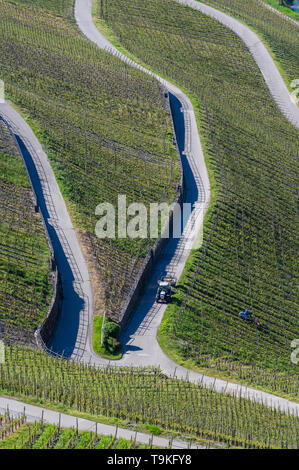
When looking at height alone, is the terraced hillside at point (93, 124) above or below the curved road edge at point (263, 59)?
above

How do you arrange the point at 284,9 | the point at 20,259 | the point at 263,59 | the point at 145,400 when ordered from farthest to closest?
the point at 284,9 → the point at 263,59 → the point at 20,259 → the point at 145,400

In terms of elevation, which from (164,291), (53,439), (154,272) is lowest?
(154,272)

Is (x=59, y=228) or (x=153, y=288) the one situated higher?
(x=59, y=228)

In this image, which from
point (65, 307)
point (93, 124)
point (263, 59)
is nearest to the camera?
point (65, 307)

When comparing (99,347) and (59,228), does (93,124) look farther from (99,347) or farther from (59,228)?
(99,347)

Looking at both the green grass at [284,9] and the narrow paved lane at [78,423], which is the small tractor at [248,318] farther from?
the green grass at [284,9]

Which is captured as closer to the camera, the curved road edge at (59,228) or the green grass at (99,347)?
the green grass at (99,347)

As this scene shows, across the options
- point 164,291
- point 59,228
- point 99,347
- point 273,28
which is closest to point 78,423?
point 99,347

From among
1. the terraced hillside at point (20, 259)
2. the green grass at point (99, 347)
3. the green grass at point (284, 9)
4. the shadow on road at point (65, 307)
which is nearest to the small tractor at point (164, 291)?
the shadow on road at point (65, 307)
